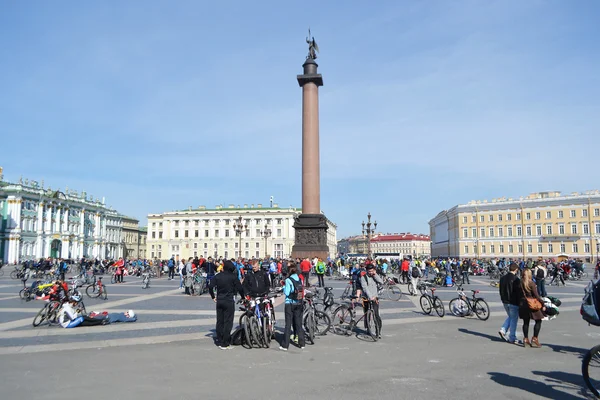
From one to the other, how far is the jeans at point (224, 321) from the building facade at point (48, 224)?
80.7m

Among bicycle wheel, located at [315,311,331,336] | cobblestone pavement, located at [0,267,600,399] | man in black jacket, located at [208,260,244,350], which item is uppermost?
man in black jacket, located at [208,260,244,350]

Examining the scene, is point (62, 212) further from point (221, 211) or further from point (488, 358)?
point (488, 358)

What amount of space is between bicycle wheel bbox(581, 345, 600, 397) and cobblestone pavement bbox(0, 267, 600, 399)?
23cm

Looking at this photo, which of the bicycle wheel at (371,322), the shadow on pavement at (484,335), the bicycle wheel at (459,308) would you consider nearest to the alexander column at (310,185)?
the bicycle wheel at (459,308)

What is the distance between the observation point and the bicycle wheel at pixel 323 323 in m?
10.8

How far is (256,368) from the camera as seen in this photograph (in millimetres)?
7672

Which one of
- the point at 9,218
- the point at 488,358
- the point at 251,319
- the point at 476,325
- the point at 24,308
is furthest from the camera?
the point at 9,218

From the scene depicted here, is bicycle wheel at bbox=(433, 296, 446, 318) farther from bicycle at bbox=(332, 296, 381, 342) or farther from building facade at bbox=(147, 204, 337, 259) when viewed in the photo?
building facade at bbox=(147, 204, 337, 259)

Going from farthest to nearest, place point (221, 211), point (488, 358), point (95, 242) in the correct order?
1. point (221, 211)
2. point (95, 242)
3. point (488, 358)

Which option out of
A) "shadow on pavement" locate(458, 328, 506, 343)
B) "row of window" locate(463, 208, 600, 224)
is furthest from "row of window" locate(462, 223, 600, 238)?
"shadow on pavement" locate(458, 328, 506, 343)

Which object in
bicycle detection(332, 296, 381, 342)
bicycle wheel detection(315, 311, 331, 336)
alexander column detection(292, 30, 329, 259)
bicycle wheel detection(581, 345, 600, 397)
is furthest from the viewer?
alexander column detection(292, 30, 329, 259)

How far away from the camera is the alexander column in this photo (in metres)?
30.7

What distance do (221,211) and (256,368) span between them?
11472cm

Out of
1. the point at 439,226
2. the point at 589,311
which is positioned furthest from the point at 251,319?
the point at 439,226
